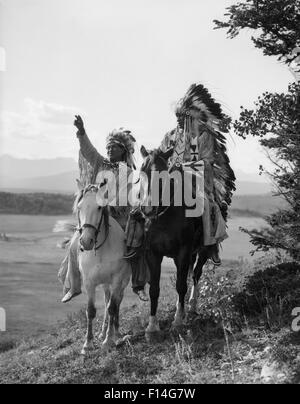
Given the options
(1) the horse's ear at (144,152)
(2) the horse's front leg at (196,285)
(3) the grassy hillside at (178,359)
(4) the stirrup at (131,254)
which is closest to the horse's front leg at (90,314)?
(3) the grassy hillside at (178,359)

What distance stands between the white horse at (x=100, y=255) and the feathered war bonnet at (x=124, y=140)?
101 centimetres

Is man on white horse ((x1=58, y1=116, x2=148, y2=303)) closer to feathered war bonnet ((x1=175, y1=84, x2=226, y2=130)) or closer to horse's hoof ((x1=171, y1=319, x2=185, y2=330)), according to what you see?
horse's hoof ((x1=171, y1=319, x2=185, y2=330))

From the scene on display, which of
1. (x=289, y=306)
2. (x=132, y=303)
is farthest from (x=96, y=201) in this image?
(x=132, y=303)

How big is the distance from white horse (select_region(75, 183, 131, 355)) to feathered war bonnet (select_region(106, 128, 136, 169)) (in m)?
1.01

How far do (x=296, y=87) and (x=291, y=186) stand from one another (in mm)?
1344

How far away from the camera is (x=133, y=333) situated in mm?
7754

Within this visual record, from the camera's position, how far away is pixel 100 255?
677cm

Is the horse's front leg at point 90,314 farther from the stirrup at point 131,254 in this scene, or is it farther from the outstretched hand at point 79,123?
the outstretched hand at point 79,123

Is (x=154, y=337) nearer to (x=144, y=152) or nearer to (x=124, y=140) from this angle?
(x=144, y=152)

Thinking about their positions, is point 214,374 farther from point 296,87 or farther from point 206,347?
point 296,87

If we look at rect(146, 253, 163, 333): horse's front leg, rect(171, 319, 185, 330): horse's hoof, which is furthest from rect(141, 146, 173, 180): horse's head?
rect(171, 319, 185, 330): horse's hoof

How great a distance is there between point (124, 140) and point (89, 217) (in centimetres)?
166

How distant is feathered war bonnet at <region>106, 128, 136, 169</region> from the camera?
24.4 ft

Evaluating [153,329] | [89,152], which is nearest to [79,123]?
[89,152]
